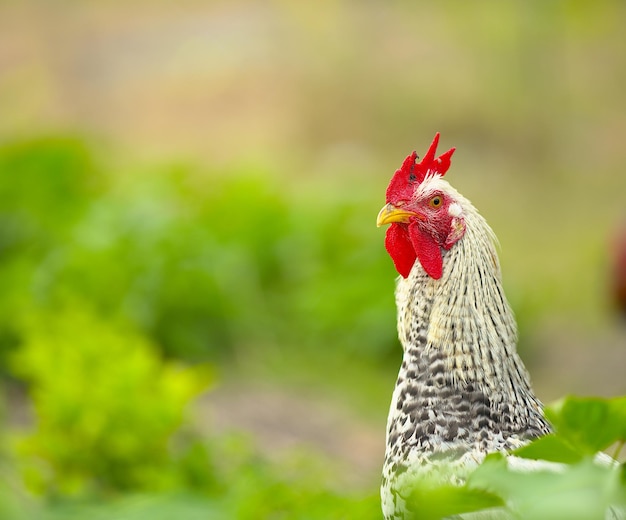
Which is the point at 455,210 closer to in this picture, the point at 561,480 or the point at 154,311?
the point at 561,480

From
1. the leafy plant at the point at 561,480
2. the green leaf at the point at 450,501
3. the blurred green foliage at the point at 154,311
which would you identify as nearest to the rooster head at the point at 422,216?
the blurred green foliage at the point at 154,311

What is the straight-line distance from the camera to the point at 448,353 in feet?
7.60

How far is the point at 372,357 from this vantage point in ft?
21.1

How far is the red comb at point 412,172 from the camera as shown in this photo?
Answer: 2.48 metres

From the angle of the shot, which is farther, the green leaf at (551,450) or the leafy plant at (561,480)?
the green leaf at (551,450)

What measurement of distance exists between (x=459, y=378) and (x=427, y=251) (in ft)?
1.01

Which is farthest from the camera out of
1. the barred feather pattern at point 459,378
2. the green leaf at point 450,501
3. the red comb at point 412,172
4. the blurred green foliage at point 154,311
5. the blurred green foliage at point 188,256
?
the blurred green foliage at point 188,256

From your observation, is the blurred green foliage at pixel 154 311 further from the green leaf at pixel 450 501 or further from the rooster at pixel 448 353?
the green leaf at pixel 450 501

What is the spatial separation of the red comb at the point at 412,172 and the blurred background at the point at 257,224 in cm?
76

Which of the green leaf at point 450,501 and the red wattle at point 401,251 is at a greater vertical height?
the red wattle at point 401,251

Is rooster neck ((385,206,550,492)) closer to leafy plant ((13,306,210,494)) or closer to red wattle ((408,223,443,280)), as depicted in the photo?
red wattle ((408,223,443,280))

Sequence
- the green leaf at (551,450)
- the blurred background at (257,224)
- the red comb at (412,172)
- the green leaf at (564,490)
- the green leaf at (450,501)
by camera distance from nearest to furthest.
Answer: the green leaf at (564,490), the green leaf at (450,501), the green leaf at (551,450), the red comb at (412,172), the blurred background at (257,224)

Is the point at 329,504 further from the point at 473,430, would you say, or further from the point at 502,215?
the point at 502,215

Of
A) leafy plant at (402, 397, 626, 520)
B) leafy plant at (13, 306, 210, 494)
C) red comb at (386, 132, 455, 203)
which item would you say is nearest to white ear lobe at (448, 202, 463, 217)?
red comb at (386, 132, 455, 203)
